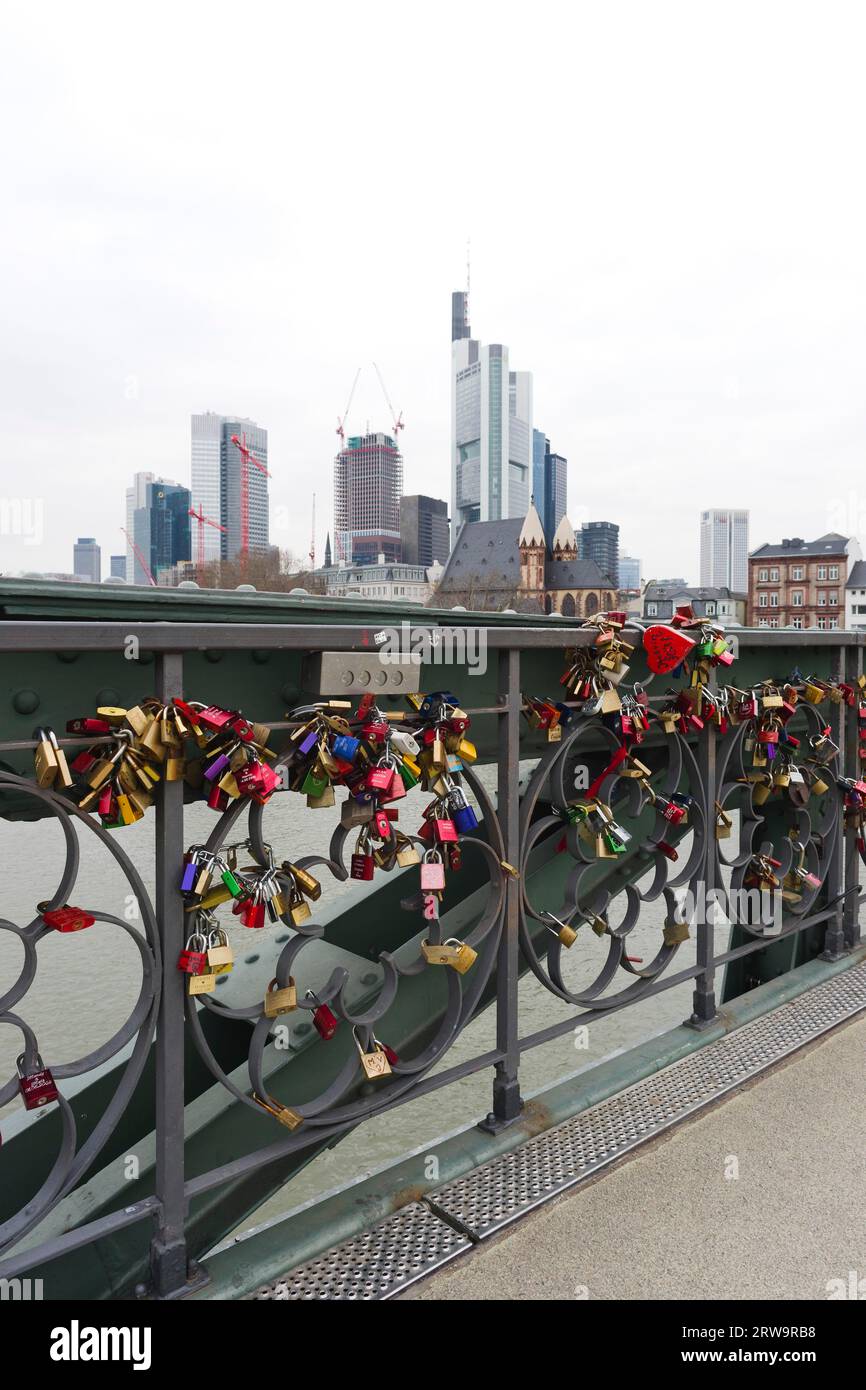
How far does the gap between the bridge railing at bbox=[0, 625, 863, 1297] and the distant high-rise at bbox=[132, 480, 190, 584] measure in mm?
114696

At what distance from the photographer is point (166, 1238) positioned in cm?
186

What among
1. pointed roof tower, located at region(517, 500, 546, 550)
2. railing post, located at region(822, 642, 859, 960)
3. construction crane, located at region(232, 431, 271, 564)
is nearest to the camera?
railing post, located at region(822, 642, 859, 960)

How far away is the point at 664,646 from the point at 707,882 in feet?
3.06

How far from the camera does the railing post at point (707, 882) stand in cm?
306

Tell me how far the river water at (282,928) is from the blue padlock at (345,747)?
3030 millimetres

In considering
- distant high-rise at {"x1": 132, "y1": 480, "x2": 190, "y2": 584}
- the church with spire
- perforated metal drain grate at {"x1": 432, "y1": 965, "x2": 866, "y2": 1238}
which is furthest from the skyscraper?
perforated metal drain grate at {"x1": 432, "y1": 965, "x2": 866, "y2": 1238}

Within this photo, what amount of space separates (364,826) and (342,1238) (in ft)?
3.07

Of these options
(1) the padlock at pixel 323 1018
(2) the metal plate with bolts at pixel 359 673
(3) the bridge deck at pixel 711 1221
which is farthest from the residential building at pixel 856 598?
(1) the padlock at pixel 323 1018

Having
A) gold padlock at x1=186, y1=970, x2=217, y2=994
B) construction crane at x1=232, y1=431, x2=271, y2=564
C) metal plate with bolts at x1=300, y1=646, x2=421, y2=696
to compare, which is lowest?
gold padlock at x1=186, y1=970, x2=217, y2=994

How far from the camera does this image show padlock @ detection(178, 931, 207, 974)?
1.82 m

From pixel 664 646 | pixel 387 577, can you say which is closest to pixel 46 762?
pixel 664 646

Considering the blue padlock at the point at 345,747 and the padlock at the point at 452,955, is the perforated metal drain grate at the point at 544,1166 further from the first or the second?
the blue padlock at the point at 345,747

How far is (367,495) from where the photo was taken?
15812 centimetres

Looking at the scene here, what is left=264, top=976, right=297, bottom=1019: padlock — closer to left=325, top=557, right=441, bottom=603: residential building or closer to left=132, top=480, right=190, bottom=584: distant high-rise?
left=325, top=557, right=441, bottom=603: residential building
